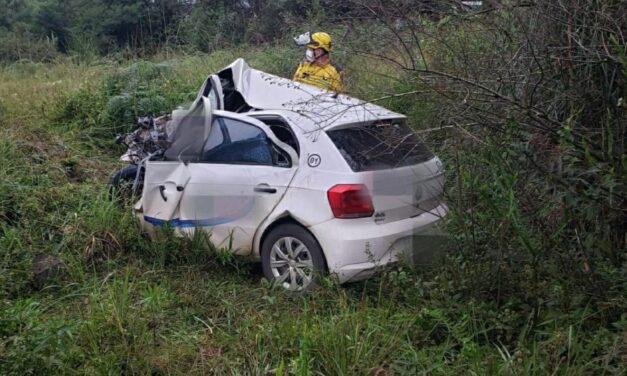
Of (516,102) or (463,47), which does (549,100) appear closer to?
(516,102)

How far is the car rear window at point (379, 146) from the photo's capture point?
4.91 metres

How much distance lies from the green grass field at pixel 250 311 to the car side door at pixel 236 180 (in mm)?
A: 213

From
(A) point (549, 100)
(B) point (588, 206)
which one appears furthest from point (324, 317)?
(A) point (549, 100)

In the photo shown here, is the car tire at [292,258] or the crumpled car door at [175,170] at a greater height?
the crumpled car door at [175,170]

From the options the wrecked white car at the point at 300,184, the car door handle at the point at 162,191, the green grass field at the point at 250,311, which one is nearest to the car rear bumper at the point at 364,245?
the wrecked white car at the point at 300,184

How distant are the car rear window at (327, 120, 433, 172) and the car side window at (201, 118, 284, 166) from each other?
583mm

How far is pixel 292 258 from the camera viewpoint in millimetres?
5027

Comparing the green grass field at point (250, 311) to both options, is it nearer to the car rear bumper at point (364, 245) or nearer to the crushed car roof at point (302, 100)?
the car rear bumper at point (364, 245)

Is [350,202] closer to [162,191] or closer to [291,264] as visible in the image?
[291,264]

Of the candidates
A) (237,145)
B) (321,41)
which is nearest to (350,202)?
(237,145)

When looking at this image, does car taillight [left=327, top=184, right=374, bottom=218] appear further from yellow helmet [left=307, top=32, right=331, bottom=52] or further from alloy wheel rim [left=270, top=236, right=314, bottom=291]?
yellow helmet [left=307, top=32, right=331, bottom=52]

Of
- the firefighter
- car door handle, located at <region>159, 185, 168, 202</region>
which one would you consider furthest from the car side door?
the firefighter

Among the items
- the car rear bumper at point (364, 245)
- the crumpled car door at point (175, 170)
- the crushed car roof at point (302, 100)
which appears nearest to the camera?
the car rear bumper at point (364, 245)

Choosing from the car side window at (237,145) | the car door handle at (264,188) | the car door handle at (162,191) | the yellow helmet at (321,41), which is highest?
the yellow helmet at (321,41)
